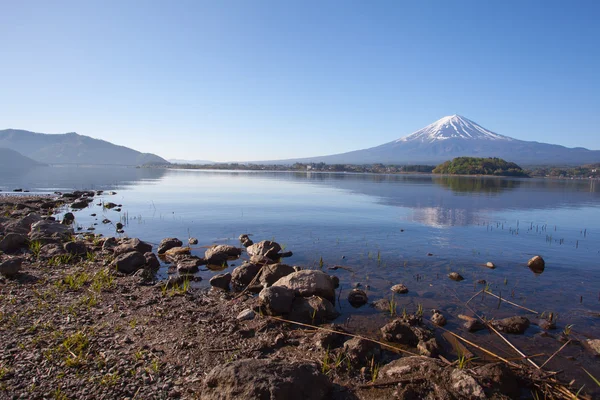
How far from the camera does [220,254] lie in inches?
472

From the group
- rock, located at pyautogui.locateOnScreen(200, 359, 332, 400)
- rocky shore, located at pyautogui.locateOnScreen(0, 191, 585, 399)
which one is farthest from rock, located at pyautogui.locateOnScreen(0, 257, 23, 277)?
rock, located at pyautogui.locateOnScreen(200, 359, 332, 400)

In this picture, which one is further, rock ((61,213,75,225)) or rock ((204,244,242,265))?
rock ((61,213,75,225))

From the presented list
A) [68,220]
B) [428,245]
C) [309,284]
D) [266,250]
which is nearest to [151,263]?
[266,250]

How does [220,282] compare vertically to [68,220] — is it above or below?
below

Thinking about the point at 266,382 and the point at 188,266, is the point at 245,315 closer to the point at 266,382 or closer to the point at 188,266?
the point at 266,382

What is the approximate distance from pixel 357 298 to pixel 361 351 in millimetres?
2869

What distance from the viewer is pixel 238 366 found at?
440cm

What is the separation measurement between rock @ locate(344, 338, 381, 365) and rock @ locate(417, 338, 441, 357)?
0.75 m

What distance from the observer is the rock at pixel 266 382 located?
4.05 metres

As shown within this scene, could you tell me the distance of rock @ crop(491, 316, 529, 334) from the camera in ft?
23.3

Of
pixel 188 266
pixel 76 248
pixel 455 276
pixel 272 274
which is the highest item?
pixel 76 248

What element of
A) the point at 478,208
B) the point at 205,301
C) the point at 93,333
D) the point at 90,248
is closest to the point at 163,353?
the point at 93,333

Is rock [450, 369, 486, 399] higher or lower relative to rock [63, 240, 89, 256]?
lower

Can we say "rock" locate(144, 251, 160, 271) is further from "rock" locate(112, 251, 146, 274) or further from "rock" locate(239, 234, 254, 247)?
"rock" locate(239, 234, 254, 247)
